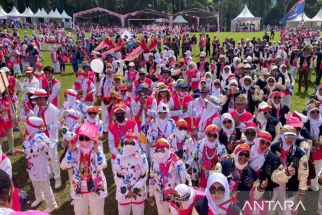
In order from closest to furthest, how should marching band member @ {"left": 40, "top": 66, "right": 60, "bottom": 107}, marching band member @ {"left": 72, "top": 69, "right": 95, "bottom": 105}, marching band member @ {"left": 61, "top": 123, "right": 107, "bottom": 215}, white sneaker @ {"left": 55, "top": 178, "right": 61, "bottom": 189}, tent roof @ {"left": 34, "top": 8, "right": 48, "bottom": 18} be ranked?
marching band member @ {"left": 61, "top": 123, "right": 107, "bottom": 215} → white sneaker @ {"left": 55, "top": 178, "right": 61, "bottom": 189} → marching band member @ {"left": 40, "top": 66, "right": 60, "bottom": 107} → marching band member @ {"left": 72, "top": 69, "right": 95, "bottom": 105} → tent roof @ {"left": 34, "top": 8, "right": 48, "bottom": 18}

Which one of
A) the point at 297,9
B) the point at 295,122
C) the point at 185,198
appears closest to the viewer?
the point at 185,198

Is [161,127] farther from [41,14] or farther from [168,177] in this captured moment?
[41,14]

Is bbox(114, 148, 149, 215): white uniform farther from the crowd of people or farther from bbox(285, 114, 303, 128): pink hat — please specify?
bbox(285, 114, 303, 128): pink hat

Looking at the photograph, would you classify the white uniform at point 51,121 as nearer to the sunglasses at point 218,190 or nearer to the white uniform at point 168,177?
the white uniform at point 168,177

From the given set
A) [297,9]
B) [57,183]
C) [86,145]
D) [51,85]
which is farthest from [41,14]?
[86,145]

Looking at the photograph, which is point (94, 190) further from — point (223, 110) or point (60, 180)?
point (223, 110)

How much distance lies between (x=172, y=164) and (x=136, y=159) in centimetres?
58

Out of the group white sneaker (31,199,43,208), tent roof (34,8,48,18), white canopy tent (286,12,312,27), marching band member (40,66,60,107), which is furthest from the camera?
tent roof (34,8,48,18)

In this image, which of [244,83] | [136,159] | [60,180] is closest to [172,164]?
[136,159]

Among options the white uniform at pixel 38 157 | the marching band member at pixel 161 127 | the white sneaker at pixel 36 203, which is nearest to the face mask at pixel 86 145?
the white uniform at pixel 38 157

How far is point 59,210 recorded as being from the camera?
6.57 metres

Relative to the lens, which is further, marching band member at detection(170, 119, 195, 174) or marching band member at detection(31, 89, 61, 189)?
marching band member at detection(31, 89, 61, 189)

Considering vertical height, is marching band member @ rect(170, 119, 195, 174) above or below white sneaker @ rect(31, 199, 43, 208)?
above

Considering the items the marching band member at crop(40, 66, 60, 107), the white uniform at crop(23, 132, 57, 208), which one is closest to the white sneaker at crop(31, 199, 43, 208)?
the white uniform at crop(23, 132, 57, 208)
